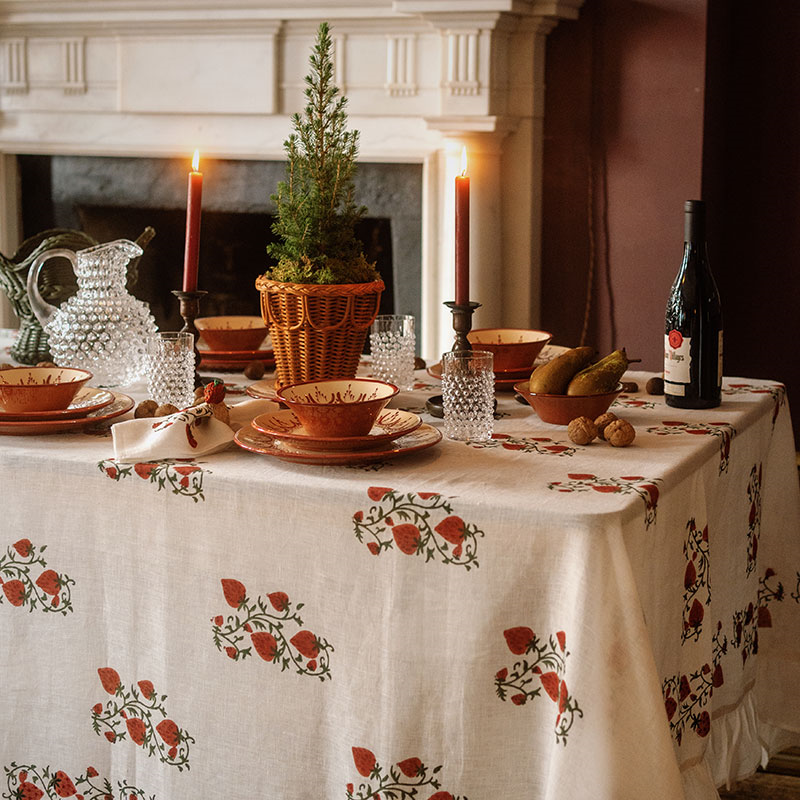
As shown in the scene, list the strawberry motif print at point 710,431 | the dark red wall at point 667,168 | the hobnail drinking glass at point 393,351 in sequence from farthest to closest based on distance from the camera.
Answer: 1. the dark red wall at point 667,168
2. the hobnail drinking glass at point 393,351
3. the strawberry motif print at point 710,431

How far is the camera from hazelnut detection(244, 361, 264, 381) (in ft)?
6.23

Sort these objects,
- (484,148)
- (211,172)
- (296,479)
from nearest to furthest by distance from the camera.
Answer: (296,479) < (484,148) < (211,172)

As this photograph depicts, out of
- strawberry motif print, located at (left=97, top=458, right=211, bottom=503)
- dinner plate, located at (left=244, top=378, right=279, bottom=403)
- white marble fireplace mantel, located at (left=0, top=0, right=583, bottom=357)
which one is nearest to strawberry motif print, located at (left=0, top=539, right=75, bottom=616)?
strawberry motif print, located at (left=97, top=458, right=211, bottom=503)

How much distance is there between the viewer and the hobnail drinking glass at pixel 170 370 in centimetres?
163

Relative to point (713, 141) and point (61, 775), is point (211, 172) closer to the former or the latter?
point (713, 141)

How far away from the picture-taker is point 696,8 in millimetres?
3238

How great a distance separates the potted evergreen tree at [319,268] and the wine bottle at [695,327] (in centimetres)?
43

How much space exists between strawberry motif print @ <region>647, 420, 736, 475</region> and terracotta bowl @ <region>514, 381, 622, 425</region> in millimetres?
71

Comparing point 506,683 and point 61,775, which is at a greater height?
point 506,683

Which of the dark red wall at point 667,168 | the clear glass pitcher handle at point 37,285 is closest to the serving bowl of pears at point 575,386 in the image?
the clear glass pitcher handle at point 37,285

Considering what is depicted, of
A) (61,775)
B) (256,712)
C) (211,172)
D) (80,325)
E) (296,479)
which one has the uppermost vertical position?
(211,172)

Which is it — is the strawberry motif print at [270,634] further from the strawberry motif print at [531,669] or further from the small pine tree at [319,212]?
the small pine tree at [319,212]

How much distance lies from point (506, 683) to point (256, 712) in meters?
0.30

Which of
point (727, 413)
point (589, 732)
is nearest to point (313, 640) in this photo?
point (589, 732)
